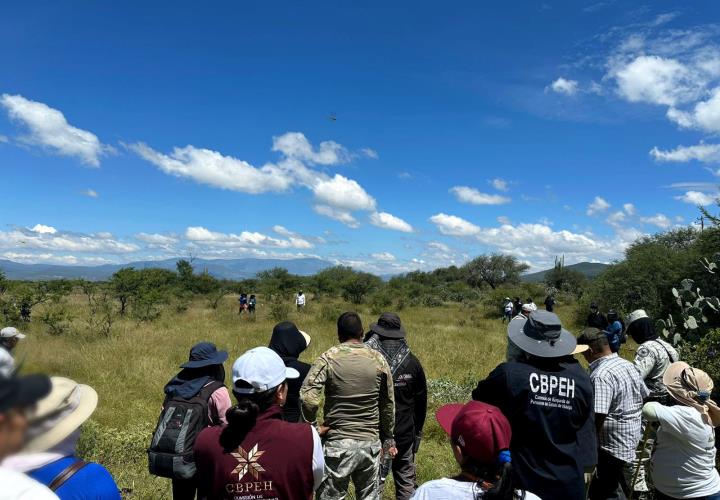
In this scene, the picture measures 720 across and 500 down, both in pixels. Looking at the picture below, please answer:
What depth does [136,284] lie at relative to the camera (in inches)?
779

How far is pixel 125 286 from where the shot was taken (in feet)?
63.4

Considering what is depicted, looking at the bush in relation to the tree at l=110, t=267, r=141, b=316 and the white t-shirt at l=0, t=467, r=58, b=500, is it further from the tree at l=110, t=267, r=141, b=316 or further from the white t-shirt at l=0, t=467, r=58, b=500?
the white t-shirt at l=0, t=467, r=58, b=500

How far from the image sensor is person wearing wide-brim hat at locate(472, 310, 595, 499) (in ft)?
8.13

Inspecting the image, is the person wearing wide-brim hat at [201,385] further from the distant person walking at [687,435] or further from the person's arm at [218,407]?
the distant person walking at [687,435]

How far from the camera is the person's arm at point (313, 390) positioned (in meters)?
3.19

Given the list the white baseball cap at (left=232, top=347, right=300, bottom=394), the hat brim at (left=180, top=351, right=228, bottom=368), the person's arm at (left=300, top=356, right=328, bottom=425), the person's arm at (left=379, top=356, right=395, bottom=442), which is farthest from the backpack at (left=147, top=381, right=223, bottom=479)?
the person's arm at (left=379, top=356, right=395, bottom=442)

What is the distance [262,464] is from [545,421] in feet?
5.19

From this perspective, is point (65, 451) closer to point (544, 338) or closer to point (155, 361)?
point (544, 338)

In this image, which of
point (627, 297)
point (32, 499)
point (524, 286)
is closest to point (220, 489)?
point (32, 499)

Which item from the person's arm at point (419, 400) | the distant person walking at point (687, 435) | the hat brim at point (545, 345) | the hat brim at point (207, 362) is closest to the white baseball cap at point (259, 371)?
the hat brim at point (207, 362)

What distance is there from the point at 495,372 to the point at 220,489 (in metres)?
1.59

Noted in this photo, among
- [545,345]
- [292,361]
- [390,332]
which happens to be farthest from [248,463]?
[390,332]

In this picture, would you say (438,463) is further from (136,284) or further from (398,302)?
(398,302)

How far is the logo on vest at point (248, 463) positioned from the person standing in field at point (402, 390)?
1.93 metres
